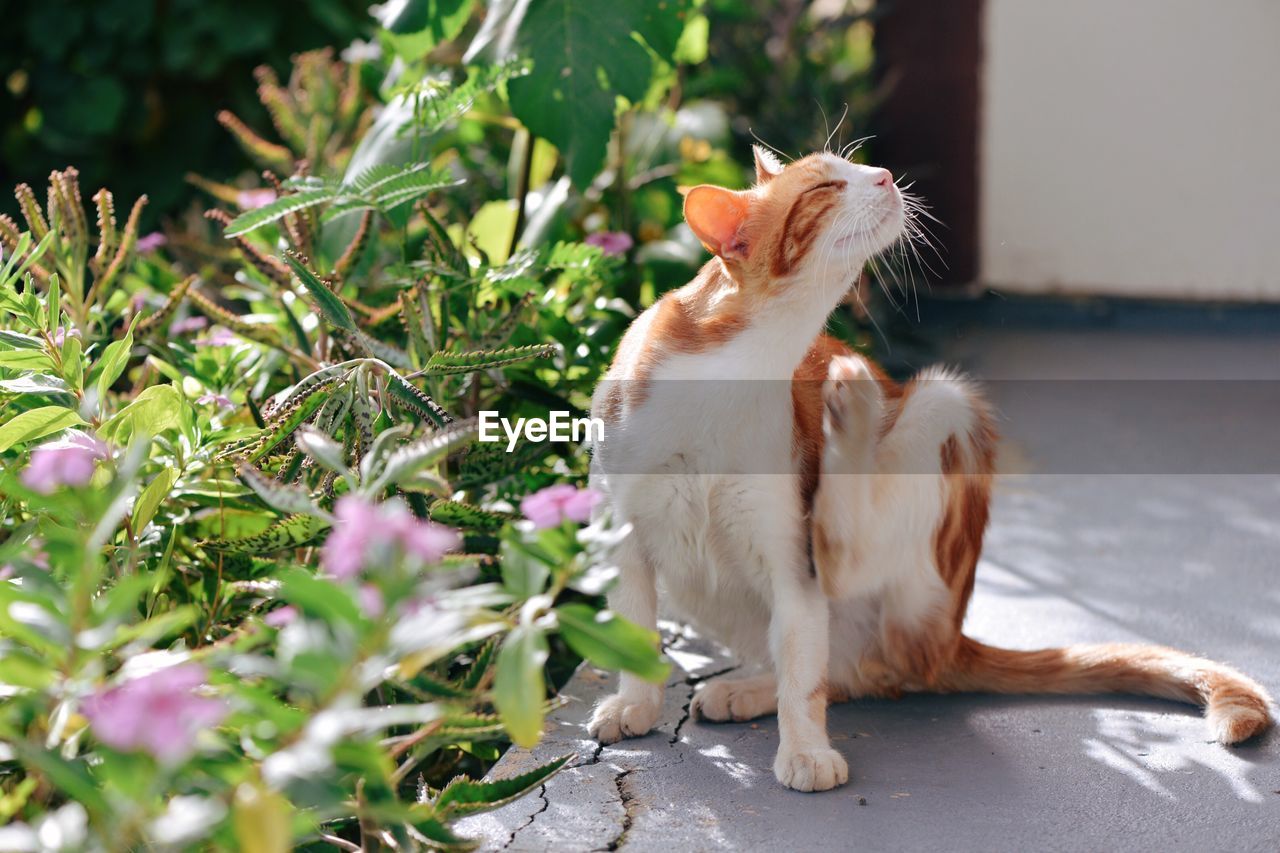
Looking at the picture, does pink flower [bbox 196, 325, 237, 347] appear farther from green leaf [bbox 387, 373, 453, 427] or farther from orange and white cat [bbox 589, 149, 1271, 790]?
orange and white cat [bbox 589, 149, 1271, 790]

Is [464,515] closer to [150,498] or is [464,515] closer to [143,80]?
[150,498]

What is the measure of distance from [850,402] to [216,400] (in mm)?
1146

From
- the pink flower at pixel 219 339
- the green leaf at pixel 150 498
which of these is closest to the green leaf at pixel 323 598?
the green leaf at pixel 150 498

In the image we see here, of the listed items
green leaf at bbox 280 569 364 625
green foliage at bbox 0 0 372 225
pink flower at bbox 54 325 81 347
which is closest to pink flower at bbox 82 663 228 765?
green leaf at bbox 280 569 364 625

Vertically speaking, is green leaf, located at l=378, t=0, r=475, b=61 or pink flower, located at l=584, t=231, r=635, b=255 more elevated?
green leaf, located at l=378, t=0, r=475, b=61

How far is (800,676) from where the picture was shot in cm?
190

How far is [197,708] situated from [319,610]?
0.14 meters

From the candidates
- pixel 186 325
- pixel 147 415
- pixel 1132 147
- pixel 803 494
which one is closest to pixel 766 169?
pixel 803 494

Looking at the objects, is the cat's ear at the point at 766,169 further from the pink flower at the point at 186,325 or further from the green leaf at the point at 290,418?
the pink flower at the point at 186,325

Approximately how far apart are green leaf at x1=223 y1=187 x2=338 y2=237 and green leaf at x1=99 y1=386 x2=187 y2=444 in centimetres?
46

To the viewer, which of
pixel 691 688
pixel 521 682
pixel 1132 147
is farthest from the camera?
pixel 1132 147

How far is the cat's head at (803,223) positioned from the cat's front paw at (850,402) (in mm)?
221

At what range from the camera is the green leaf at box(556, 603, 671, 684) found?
47.7 inches

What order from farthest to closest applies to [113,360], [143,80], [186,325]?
[143,80] < [186,325] < [113,360]
